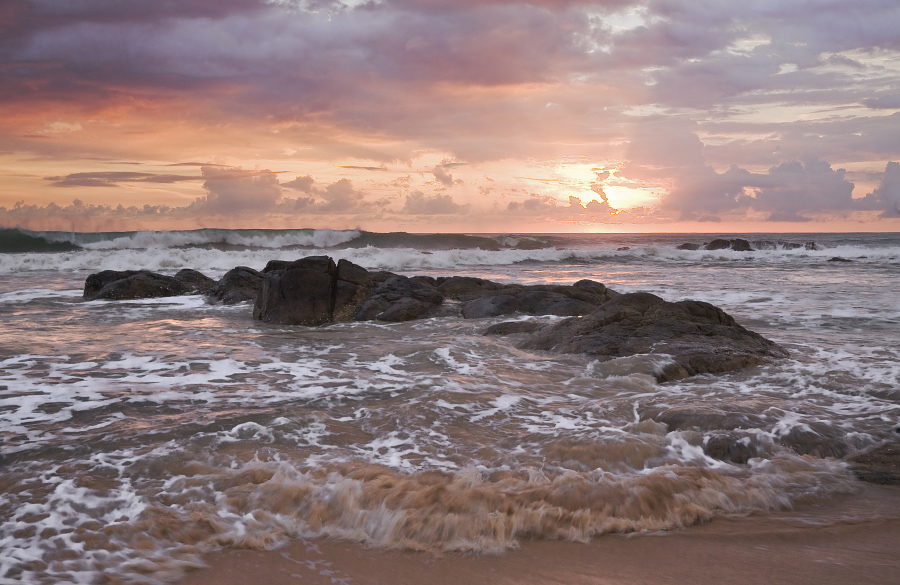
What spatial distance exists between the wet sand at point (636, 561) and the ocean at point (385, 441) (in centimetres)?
9

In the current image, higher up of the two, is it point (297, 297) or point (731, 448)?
point (297, 297)

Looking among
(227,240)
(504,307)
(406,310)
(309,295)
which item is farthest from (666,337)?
(227,240)

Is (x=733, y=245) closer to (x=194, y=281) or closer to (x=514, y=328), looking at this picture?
(x=194, y=281)

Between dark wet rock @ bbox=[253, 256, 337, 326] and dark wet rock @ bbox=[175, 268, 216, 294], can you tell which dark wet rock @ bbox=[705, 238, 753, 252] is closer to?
dark wet rock @ bbox=[175, 268, 216, 294]

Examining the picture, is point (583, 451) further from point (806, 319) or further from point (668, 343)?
point (806, 319)

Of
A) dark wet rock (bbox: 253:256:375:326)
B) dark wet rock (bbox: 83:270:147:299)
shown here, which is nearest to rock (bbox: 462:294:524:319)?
dark wet rock (bbox: 253:256:375:326)

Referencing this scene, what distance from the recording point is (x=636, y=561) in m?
2.86

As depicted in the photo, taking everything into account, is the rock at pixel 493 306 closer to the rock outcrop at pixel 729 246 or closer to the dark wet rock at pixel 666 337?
the dark wet rock at pixel 666 337

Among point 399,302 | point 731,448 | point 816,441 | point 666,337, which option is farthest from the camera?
point 399,302

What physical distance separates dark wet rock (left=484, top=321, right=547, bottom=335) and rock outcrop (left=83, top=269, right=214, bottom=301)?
8548 mm

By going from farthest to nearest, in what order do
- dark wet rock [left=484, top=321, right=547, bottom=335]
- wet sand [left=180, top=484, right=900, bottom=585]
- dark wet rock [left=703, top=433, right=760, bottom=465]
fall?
dark wet rock [left=484, top=321, right=547, bottom=335], dark wet rock [left=703, top=433, right=760, bottom=465], wet sand [left=180, top=484, right=900, bottom=585]

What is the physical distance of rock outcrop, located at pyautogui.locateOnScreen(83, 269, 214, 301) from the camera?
13.6 meters

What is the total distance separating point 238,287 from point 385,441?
393 inches

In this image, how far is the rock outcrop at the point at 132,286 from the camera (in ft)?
44.5
